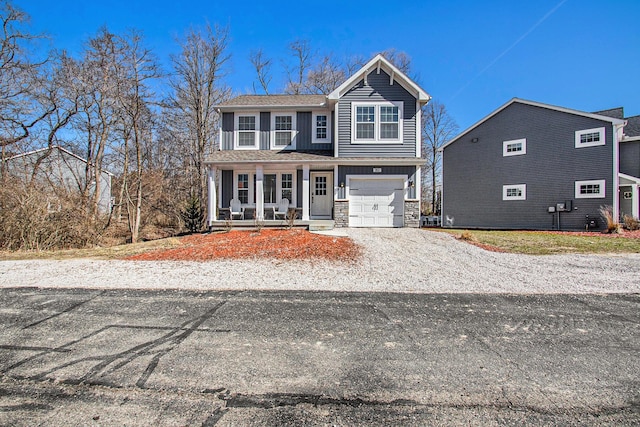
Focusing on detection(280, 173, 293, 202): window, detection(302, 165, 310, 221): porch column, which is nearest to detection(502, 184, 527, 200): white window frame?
detection(302, 165, 310, 221): porch column

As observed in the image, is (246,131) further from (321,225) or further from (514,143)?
(514,143)

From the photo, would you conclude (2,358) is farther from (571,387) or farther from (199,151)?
(199,151)

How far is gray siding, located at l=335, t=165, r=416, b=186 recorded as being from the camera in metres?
13.6

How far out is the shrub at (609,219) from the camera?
14008 mm

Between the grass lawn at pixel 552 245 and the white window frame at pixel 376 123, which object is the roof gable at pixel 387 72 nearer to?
the white window frame at pixel 376 123

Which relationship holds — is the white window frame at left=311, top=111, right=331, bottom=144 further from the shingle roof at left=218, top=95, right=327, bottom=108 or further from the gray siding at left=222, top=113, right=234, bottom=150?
the gray siding at left=222, top=113, right=234, bottom=150

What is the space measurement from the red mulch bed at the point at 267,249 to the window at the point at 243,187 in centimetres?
464

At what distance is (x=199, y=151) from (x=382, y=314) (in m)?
21.0

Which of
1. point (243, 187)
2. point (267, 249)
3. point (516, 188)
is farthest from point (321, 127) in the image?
point (516, 188)

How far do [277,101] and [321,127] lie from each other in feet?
8.76

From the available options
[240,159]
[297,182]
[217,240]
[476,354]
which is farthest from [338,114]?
[476,354]

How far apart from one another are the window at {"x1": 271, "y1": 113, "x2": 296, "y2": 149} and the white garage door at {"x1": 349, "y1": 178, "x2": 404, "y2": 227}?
3968mm

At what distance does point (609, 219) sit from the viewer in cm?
1426

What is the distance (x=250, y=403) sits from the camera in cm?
220
